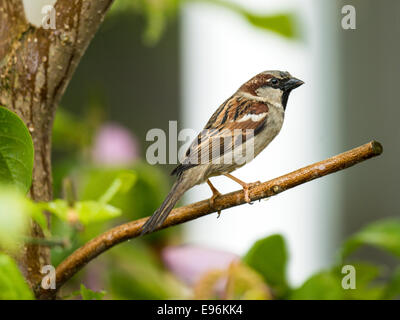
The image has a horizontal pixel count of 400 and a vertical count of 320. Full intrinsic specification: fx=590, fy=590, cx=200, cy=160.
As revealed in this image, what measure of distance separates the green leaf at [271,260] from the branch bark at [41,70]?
0.21 meters

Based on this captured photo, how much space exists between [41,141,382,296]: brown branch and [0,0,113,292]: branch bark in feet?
0.14

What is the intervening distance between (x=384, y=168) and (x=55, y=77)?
49.8 inches

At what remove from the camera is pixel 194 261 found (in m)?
0.70

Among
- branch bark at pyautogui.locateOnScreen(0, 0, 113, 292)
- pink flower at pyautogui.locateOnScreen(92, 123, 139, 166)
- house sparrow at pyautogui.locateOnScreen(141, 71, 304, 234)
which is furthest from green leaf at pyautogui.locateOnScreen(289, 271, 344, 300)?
pink flower at pyautogui.locateOnScreen(92, 123, 139, 166)

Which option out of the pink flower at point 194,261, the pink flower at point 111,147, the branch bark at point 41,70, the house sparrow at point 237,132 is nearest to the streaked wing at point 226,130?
the house sparrow at point 237,132

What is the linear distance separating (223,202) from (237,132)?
86 mm

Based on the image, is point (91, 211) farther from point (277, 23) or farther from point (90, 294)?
point (277, 23)

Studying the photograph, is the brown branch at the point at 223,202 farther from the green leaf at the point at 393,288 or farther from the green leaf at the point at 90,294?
the green leaf at the point at 393,288

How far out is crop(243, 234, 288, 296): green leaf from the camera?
1.86 ft

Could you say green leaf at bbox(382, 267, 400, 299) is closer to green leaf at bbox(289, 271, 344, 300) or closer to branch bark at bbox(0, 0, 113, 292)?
green leaf at bbox(289, 271, 344, 300)

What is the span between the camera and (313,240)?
1601mm

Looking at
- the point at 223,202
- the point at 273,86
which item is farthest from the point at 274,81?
the point at 223,202

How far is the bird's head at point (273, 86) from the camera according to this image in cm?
49
